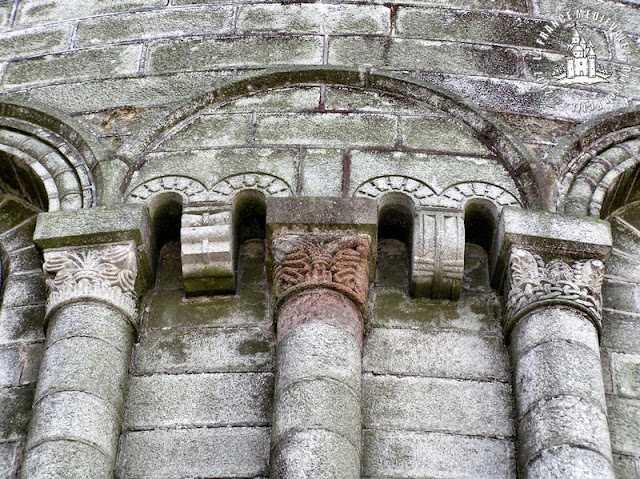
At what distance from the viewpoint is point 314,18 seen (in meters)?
8.63

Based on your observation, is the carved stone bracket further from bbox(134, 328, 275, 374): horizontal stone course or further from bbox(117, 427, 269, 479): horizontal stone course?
bbox(117, 427, 269, 479): horizontal stone course

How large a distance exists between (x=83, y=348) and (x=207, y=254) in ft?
2.97

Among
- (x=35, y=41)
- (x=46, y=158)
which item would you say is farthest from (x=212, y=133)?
(x=35, y=41)

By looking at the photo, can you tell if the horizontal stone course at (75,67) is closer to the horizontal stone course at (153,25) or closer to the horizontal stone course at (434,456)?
the horizontal stone course at (153,25)

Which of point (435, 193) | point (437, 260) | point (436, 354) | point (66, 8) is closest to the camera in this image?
point (436, 354)

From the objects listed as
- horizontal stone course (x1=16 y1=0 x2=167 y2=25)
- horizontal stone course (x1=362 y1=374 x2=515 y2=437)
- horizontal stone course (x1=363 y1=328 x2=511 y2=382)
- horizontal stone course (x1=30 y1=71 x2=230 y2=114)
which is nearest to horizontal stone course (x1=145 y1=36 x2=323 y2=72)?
Answer: horizontal stone course (x1=30 y1=71 x2=230 y2=114)

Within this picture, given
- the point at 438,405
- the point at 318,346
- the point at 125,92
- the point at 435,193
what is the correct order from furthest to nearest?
the point at 125,92
the point at 435,193
the point at 438,405
the point at 318,346

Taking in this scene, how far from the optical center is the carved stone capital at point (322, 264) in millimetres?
6551

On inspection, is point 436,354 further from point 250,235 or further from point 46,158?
point 46,158

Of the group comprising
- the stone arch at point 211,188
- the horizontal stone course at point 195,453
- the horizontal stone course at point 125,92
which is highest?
the horizontal stone course at point 125,92

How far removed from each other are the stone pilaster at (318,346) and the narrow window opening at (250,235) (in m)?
0.29

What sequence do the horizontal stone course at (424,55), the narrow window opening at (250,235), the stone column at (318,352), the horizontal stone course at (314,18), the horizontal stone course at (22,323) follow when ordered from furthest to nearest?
the horizontal stone course at (314,18), the horizontal stone course at (424,55), the narrow window opening at (250,235), the horizontal stone course at (22,323), the stone column at (318,352)

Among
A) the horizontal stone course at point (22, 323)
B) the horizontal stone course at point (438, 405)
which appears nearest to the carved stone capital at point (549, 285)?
the horizontal stone course at point (438, 405)

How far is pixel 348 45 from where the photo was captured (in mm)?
8406
